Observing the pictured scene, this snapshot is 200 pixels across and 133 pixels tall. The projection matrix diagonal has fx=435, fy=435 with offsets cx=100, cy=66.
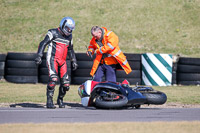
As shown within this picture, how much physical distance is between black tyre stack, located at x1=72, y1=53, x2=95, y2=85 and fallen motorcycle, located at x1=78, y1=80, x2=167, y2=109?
585cm

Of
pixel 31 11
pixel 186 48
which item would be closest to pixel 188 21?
pixel 186 48

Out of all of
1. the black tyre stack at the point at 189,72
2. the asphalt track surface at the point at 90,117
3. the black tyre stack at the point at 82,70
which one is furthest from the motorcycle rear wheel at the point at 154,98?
the black tyre stack at the point at 189,72

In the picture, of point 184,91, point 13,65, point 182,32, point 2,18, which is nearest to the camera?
point 184,91

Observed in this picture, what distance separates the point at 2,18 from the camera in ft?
96.2

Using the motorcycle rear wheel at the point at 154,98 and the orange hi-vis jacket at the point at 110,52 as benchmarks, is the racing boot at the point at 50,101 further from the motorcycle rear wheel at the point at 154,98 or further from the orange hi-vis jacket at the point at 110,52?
the motorcycle rear wheel at the point at 154,98

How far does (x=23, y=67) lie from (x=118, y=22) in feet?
48.5

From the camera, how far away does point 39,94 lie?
11766 mm

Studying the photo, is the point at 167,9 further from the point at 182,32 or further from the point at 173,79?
the point at 173,79

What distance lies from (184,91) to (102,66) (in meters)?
4.59

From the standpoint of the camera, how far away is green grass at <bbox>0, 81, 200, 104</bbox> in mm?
10269

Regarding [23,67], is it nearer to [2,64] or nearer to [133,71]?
[2,64]

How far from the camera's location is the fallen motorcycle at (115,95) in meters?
7.77

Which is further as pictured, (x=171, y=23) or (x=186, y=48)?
(x=171, y=23)

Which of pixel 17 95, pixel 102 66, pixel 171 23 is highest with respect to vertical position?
pixel 171 23
